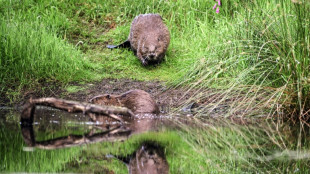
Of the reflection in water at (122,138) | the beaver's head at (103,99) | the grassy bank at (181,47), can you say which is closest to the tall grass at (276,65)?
the grassy bank at (181,47)

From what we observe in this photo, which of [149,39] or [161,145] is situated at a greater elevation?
[149,39]

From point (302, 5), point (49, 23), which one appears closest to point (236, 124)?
point (302, 5)

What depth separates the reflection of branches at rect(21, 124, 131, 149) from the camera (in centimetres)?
344

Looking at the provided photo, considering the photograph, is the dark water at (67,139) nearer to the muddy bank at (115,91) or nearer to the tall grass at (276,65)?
the muddy bank at (115,91)

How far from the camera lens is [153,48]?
705 centimetres

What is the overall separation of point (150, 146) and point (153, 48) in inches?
150

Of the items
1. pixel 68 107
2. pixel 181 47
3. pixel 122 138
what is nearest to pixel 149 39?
pixel 181 47

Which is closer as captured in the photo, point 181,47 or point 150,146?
point 150,146

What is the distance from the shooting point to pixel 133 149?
3.27 meters

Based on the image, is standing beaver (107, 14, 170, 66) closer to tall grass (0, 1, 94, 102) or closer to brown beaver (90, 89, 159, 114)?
tall grass (0, 1, 94, 102)

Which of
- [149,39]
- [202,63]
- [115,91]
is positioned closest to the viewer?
[202,63]

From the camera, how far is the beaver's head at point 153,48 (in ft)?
23.3

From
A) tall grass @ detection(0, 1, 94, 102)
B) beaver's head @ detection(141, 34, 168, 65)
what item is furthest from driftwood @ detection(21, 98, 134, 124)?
beaver's head @ detection(141, 34, 168, 65)

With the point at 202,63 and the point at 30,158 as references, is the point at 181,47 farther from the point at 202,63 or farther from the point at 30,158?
the point at 30,158
